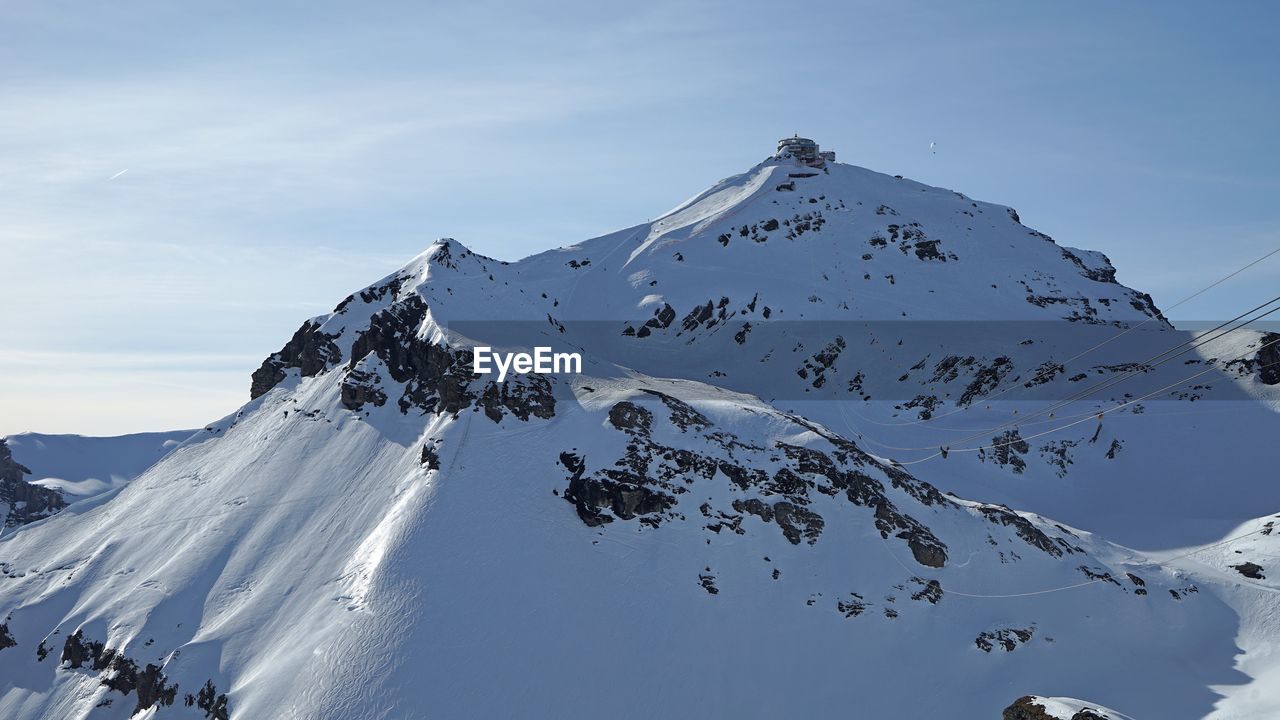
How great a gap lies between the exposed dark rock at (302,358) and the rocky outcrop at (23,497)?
65936 millimetres

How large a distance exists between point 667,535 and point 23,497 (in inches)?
4690

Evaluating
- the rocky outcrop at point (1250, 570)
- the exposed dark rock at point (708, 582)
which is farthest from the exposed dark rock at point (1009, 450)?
the exposed dark rock at point (708, 582)

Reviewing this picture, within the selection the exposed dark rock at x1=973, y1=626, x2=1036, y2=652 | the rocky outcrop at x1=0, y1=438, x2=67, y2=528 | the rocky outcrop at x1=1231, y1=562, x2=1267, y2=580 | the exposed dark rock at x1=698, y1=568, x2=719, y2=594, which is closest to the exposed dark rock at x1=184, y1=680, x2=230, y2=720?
the exposed dark rock at x1=698, y1=568, x2=719, y2=594

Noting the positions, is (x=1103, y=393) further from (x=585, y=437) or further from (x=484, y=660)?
(x=484, y=660)

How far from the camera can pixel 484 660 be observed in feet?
167

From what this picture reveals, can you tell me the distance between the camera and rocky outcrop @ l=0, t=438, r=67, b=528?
132m

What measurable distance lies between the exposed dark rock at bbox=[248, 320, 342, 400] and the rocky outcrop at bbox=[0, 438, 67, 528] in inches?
2596

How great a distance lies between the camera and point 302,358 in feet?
283

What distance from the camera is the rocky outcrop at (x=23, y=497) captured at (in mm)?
132375

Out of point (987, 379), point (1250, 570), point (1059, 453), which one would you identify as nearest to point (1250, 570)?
point (1250, 570)

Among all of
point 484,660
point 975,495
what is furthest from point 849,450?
point 484,660

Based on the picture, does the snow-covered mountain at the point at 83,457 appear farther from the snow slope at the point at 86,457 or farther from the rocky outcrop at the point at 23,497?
the rocky outcrop at the point at 23,497

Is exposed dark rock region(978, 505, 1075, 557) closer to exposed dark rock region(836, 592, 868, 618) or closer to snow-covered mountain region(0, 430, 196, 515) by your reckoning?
exposed dark rock region(836, 592, 868, 618)

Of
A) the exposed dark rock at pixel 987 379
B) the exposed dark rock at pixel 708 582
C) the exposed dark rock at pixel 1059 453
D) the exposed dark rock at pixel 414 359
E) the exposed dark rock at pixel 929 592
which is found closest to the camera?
the exposed dark rock at pixel 708 582
